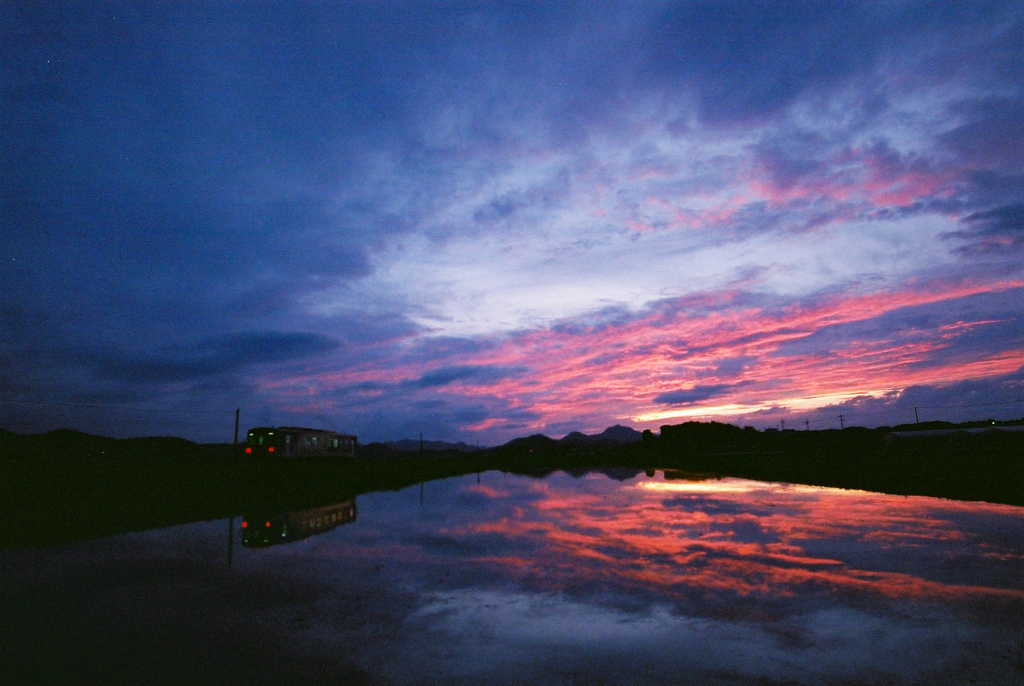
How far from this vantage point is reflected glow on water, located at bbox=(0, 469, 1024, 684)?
25.8ft

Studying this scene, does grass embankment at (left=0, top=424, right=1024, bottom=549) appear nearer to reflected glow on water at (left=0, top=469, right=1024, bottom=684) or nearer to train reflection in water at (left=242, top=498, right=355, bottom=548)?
train reflection in water at (left=242, top=498, right=355, bottom=548)

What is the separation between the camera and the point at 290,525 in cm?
2111

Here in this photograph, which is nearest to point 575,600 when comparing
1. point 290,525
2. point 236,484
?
point 290,525

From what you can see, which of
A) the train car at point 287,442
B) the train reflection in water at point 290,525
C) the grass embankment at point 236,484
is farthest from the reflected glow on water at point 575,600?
the train car at point 287,442

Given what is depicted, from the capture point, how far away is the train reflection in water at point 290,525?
59.5ft

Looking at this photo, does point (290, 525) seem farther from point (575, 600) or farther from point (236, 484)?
point (236, 484)

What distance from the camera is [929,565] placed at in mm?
13602

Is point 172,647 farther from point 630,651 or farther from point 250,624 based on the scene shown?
point 630,651

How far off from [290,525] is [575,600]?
48.6 feet

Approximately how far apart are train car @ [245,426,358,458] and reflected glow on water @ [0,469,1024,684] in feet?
96.7

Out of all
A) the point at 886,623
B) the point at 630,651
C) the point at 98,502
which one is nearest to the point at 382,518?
the point at 98,502

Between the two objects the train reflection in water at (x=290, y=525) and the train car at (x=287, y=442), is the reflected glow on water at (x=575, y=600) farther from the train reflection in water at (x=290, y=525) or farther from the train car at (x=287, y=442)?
the train car at (x=287, y=442)

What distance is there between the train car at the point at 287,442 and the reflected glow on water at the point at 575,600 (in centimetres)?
2947

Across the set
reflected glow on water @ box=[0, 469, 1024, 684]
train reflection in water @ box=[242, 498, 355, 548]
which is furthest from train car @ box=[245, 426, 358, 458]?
reflected glow on water @ box=[0, 469, 1024, 684]
